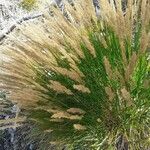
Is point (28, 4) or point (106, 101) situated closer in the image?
point (106, 101)

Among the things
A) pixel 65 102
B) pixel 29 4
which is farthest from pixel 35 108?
pixel 29 4

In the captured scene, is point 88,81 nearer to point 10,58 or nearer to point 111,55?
point 111,55

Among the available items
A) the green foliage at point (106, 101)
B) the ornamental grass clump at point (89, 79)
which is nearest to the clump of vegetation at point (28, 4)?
the ornamental grass clump at point (89, 79)

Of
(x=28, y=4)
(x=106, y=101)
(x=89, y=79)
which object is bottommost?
(x=106, y=101)

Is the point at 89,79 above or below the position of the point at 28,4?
below

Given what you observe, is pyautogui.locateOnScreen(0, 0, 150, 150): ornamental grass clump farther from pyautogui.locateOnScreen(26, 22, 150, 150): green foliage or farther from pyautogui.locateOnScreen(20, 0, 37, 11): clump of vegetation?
pyautogui.locateOnScreen(20, 0, 37, 11): clump of vegetation

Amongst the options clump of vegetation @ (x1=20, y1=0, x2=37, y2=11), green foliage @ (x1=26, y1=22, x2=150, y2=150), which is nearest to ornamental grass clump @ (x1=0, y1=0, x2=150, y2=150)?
green foliage @ (x1=26, y1=22, x2=150, y2=150)

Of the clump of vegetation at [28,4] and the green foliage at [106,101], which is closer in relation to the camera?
the green foliage at [106,101]

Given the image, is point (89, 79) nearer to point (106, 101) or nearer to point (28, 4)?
point (106, 101)

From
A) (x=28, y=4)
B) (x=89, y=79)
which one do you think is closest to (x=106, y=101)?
(x=89, y=79)

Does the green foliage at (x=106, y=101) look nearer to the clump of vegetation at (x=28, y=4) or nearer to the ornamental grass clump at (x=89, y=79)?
the ornamental grass clump at (x=89, y=79)
